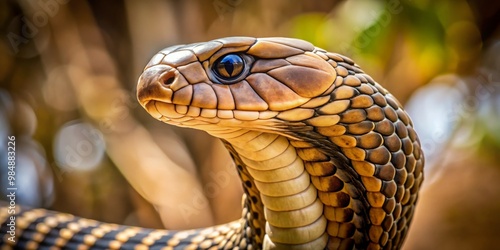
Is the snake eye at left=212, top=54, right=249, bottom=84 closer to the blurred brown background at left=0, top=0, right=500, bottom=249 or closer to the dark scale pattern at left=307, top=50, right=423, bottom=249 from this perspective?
the dark scale pattern at left=307, top=50, right=423, bottom=249

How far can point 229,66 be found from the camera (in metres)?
0.98

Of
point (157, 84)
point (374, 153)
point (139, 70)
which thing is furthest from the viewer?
point (139, 70)

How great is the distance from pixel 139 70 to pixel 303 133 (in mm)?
2294

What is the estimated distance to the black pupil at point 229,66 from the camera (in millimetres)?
982

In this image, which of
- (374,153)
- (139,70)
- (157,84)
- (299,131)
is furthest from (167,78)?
(139,70)

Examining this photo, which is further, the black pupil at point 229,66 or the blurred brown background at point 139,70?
the blurred brown background at point 139,70

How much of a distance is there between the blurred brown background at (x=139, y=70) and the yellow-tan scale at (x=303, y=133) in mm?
1481

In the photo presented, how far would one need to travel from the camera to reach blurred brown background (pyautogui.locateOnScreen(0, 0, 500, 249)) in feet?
9.01

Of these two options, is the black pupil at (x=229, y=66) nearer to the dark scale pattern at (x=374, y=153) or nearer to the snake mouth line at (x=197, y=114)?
the snake mouth line at (x=197, y=114)

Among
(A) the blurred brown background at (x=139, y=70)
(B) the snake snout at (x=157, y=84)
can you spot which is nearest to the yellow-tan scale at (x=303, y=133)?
(B) the snake snout at (x=157, y=84)

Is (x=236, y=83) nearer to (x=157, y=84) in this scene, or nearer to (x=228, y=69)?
(x=228, y=69)

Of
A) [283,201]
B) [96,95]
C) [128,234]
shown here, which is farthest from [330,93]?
[96,95]

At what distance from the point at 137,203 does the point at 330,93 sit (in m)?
2.14

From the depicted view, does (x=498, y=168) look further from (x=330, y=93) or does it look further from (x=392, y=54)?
(x=330, y=93)
